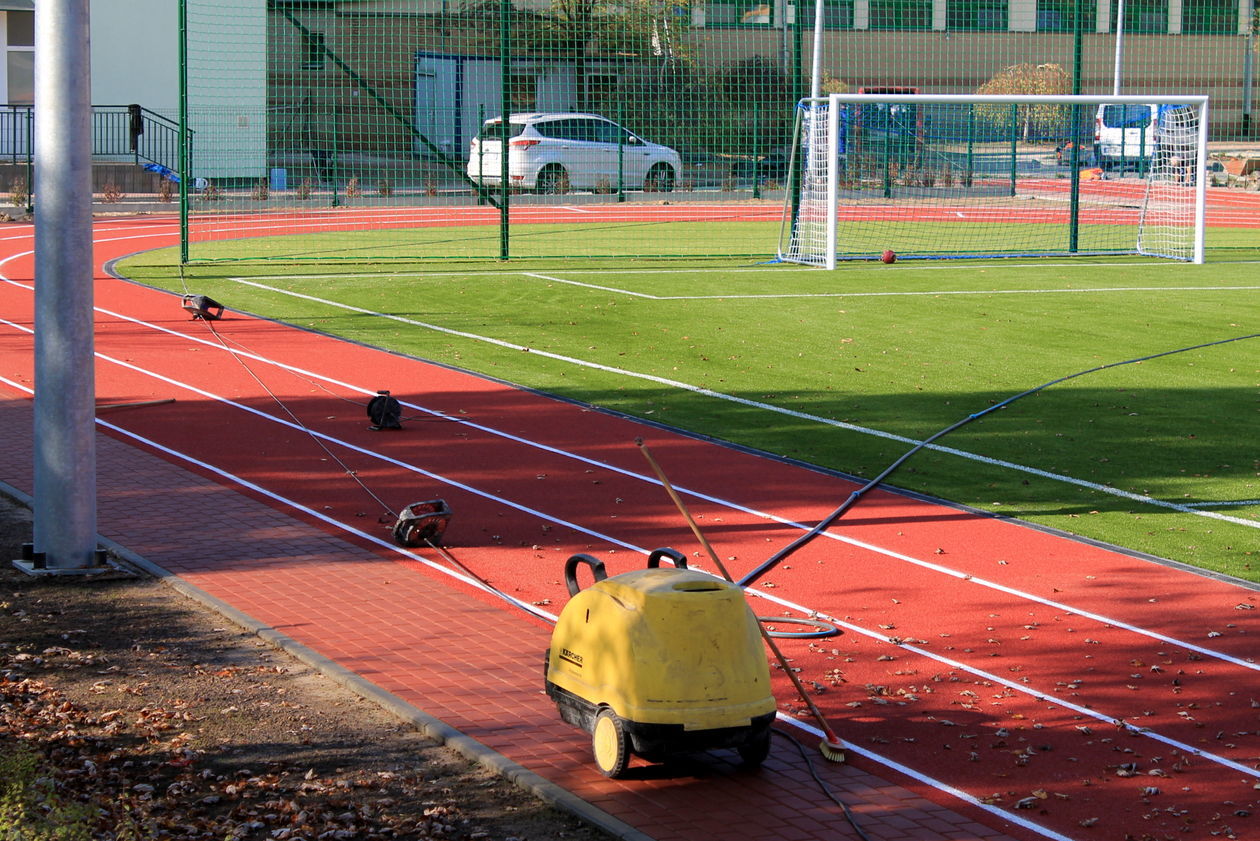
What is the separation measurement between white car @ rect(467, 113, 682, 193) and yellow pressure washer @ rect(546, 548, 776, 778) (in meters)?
25.5

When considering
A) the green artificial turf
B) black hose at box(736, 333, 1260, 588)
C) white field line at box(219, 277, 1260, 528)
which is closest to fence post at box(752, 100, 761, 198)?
the green artificial turf

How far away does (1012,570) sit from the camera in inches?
384

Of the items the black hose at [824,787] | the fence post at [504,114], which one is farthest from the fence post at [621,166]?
the black hose at [824,787]

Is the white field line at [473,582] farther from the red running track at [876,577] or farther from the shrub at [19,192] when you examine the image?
the shrub at [19,192]

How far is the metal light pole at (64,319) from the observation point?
9.41m

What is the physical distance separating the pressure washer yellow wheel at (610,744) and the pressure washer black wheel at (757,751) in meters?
0.52

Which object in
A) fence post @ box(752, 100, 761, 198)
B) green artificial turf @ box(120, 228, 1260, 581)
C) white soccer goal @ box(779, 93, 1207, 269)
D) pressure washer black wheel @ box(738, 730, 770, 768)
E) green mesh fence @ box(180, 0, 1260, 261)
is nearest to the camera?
pressure washer black wheel @ box(738, 730, 770, 768)

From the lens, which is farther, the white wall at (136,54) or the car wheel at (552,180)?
the white wall at (136,54)

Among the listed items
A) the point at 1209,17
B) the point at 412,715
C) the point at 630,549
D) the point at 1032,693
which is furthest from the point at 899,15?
the point at 412,715

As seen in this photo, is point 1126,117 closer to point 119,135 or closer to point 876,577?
point 119,135

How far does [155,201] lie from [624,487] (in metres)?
31.3

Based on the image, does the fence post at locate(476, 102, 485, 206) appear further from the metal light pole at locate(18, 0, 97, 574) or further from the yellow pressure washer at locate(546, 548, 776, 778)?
the yellow pressure washer at locate(546, 548, 776, 778)

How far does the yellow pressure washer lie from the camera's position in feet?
20.4

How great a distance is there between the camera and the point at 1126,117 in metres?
34.1
